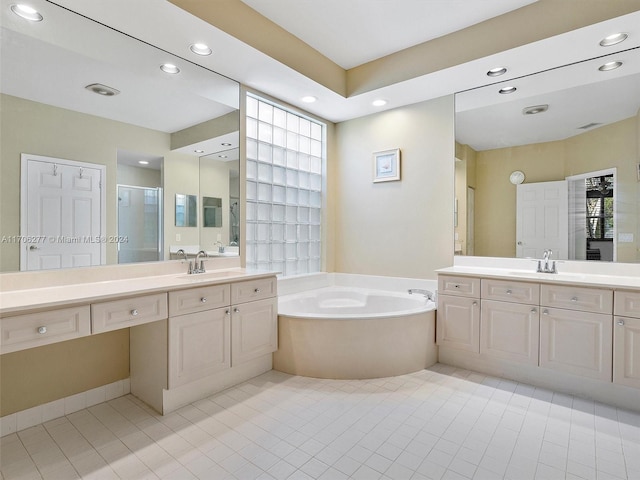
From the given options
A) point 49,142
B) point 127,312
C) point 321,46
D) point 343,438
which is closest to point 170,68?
point 49,142

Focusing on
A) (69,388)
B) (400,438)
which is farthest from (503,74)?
(69,388)

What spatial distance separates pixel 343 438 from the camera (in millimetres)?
1873

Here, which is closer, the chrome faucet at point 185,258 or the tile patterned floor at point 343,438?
the tile patterned floor at point 343,438

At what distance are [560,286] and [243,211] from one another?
2.56 metres

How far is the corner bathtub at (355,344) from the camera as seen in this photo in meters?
2.62

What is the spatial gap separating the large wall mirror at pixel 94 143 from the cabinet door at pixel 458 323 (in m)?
2.07

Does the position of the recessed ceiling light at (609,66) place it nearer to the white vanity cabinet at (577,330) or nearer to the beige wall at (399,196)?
the beige wall at (399,196)

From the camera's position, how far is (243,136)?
10.1 ft

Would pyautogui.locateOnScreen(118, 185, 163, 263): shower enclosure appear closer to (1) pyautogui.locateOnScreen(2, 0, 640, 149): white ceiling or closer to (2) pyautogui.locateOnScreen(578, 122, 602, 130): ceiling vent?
(1) pyautogui.locateOnScreen(2, 0, 640, 149): white ceiling

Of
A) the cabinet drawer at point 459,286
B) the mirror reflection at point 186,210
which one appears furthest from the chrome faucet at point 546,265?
the mirror reflection at point 186,210

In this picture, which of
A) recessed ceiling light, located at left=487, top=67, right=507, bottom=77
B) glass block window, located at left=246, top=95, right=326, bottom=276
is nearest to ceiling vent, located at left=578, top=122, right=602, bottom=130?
recessed ceiling light, located at left=487, top=67, right=507, bottom=77

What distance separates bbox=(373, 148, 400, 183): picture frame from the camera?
3.61 metres

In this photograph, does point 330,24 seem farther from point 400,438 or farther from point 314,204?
point 400,438

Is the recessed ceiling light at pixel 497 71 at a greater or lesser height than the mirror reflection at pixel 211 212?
→ greater
